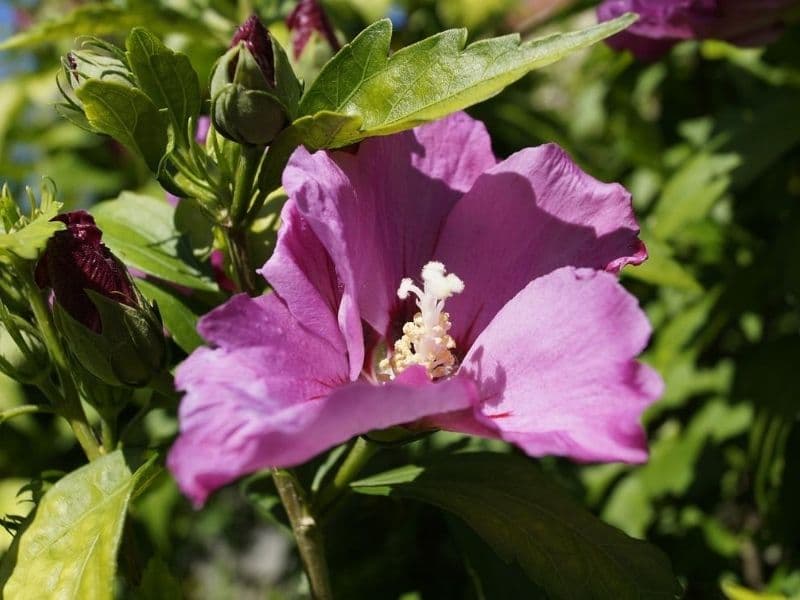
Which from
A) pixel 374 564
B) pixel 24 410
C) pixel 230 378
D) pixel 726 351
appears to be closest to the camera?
pixel 230 378

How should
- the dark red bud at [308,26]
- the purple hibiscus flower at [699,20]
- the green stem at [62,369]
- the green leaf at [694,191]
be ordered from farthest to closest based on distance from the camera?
the green leaf at [694,191] < the purple hibiscus flower at [699,20] < the dark red bud at [308,26] < the green stem at [62,369]

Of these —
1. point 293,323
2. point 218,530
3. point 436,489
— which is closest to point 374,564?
point 436,489

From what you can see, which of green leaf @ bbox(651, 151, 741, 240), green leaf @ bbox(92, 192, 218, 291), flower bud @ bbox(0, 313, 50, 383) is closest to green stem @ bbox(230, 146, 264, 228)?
green leaf @ bbox(92, 192, 218, 291)

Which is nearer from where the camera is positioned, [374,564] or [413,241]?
[413,241]

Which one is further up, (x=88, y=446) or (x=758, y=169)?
(x=88, y=446)

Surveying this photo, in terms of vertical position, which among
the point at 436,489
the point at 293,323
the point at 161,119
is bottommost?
the point at 436,489

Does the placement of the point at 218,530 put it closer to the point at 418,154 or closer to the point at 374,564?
the point at 374,564

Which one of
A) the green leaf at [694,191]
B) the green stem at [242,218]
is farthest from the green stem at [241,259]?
the green leaf at [694,191]

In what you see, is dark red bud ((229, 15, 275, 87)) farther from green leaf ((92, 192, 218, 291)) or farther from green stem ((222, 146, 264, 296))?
green leaf ((92, 192, 218, 291))

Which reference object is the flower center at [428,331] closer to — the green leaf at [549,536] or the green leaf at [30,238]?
the green leaf at [549,536]
